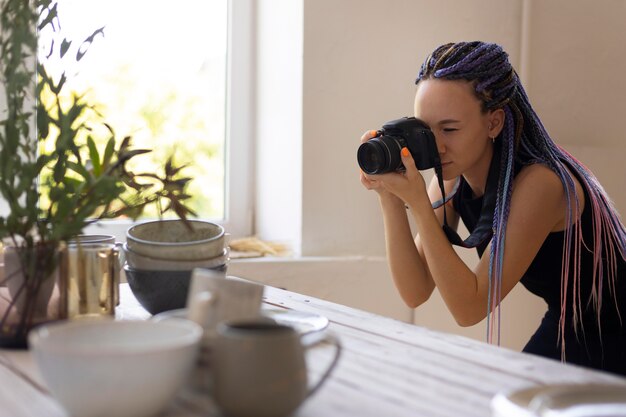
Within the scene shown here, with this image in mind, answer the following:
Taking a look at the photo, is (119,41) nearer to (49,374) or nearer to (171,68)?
(171,68)

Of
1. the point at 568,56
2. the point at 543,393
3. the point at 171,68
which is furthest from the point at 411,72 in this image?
the point at 543,393

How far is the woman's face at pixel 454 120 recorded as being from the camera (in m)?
1.40

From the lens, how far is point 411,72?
216cm

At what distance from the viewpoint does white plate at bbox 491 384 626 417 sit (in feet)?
2.07

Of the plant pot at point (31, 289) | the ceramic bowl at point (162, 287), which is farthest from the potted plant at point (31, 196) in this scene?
the ceramic bowl at point (162, 287)

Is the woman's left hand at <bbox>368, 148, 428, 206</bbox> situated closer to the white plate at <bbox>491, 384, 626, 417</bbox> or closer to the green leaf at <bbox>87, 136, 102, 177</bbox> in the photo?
the green leaf at <bbox>87, 136, 102, 177</bbox>

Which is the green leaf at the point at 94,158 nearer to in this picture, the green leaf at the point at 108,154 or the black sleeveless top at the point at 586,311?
the green leaf at the point at 108,154

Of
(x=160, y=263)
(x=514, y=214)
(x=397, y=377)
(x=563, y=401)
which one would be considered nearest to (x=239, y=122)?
(x=514, y=214)

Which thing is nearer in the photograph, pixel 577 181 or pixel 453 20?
pixel 577 181

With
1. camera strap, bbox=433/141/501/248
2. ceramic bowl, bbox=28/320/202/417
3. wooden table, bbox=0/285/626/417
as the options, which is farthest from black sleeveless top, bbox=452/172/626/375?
ceramic bowl, bbox=28/320/202/417

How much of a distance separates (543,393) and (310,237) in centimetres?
142

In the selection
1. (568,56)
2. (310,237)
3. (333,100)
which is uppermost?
→ (568,56)

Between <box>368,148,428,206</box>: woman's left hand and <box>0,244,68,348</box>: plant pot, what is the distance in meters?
0.67

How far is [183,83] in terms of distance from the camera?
217cm
